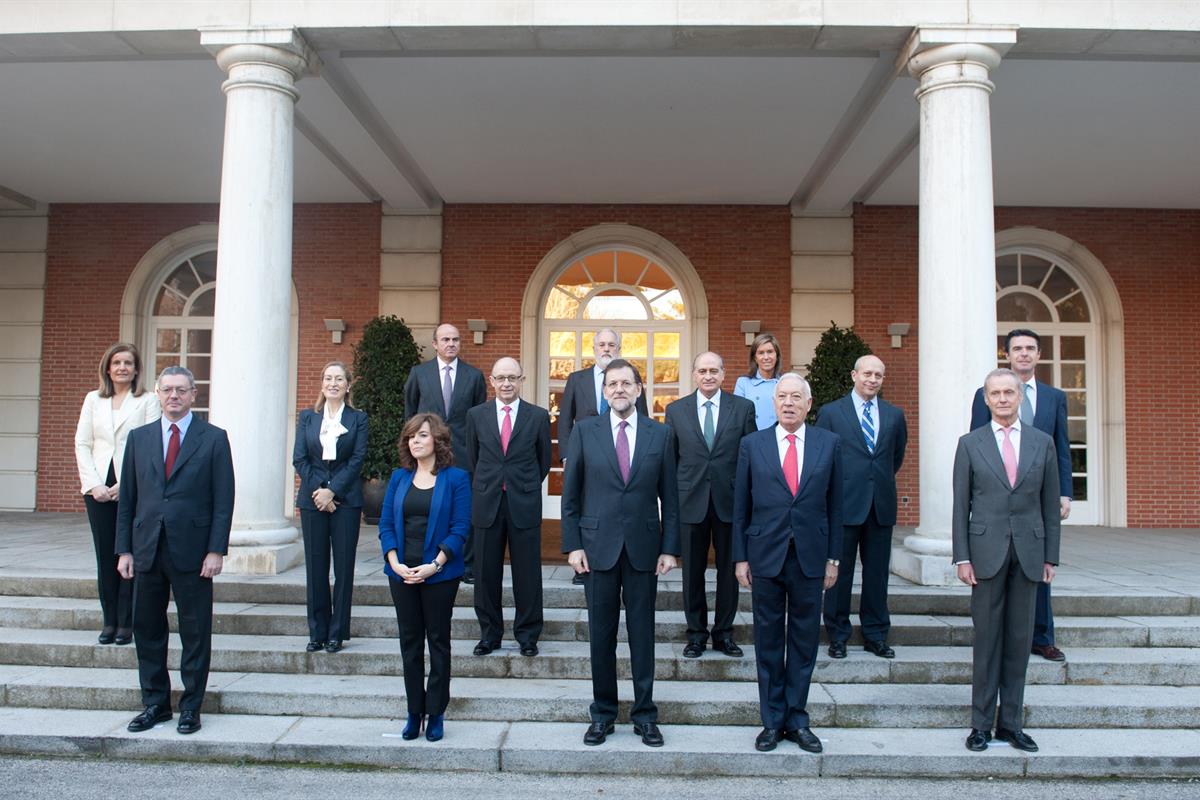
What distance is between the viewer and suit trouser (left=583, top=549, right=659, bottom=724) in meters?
4.00

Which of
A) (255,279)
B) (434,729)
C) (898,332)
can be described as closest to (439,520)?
(434,729)

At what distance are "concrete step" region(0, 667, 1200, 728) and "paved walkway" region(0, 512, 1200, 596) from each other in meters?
1.26

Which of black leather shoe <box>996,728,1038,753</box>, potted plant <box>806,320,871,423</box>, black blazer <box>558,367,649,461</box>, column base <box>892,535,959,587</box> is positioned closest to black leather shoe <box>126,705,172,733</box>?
black blazer <box>558,367,649,461</box>

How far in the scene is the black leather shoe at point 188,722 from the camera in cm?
411

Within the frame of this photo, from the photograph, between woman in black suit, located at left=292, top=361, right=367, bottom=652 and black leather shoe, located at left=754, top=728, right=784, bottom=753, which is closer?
black leather shoe, located at left=754, top=728, right=784, bottom=753

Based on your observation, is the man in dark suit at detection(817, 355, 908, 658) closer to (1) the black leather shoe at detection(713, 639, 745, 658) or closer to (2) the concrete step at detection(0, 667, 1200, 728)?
(2) the concrete step at detection(0, 667, 1200, 728)

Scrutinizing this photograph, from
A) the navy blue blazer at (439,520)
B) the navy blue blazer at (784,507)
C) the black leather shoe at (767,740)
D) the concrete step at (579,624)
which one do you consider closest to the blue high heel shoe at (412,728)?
the navy blue blazer at (439,520)

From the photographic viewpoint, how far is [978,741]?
3979 mm

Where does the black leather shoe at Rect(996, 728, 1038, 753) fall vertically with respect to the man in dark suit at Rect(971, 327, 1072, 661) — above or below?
below

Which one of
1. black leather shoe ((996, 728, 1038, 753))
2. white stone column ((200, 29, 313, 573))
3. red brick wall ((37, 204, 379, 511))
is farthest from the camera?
red brick wall ((37, 204, 379, 511))

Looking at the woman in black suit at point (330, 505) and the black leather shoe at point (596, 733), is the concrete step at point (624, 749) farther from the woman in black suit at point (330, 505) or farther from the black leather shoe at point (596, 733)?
the woman in black suit at point (330, 505)

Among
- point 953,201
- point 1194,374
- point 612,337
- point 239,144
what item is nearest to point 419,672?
point 612,337

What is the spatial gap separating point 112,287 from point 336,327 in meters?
3.15

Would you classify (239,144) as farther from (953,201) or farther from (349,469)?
(953,201)
